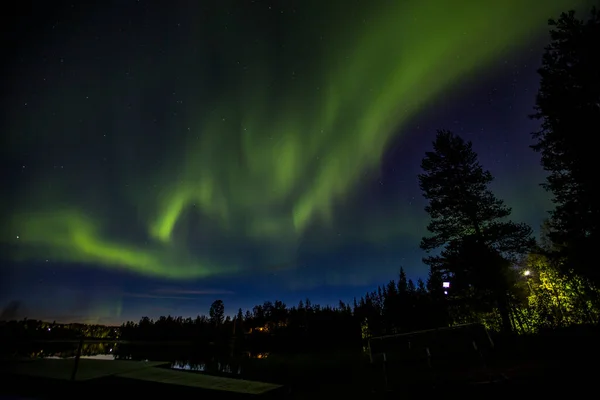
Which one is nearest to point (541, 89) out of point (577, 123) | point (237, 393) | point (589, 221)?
point (577, 123)

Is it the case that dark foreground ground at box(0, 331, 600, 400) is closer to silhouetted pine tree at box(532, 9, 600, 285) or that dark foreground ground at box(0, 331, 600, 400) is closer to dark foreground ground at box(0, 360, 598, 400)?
dark foreground ground at box(0, 360, 598, 400)

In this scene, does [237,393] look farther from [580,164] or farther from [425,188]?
[425,188]

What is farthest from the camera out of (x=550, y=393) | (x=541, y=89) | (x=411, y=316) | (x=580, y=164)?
(x=411, y=316)

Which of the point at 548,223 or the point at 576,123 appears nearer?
the point at 576,123

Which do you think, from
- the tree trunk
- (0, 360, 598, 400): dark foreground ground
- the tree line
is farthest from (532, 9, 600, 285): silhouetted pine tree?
(0, 360, 598, 400): dark foreground ground

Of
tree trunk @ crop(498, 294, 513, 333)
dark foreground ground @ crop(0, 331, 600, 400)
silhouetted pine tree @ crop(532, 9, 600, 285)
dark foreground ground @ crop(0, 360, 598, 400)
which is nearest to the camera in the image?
dark foreground ground @ crop(0, 360, 598, 400)

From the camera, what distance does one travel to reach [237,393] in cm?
495

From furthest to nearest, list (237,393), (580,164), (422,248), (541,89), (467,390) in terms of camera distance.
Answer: (422,248) → (541,89) → (580,164) → (467,390) → (237,393)

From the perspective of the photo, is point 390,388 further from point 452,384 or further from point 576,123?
point 576,123

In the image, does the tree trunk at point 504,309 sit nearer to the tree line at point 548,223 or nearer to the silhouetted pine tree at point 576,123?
the tree line at point 548,223

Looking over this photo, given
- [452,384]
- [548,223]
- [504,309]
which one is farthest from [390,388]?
[548,223]

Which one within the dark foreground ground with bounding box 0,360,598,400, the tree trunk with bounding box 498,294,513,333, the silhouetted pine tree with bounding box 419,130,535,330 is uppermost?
the silhouetted pine tree with bounding box 419,130,535,330

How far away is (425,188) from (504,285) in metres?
10.1

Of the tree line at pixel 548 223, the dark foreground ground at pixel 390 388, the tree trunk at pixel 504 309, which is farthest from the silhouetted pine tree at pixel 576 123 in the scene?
the dark foreground ground at pixel 390 388
